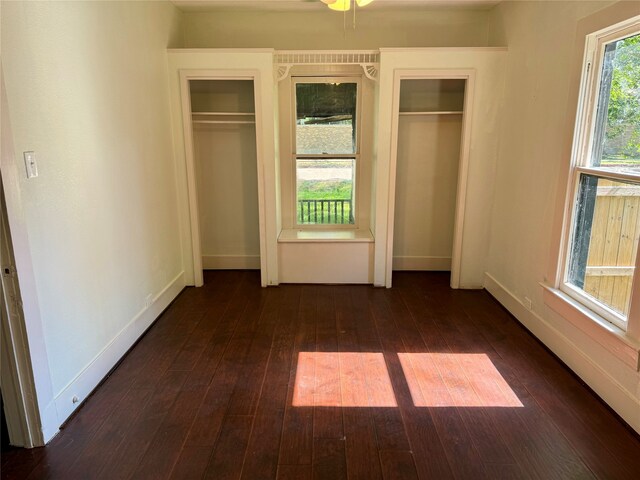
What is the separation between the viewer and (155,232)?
11.2 feet

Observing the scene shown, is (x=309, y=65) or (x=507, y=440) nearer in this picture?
(x=507, y=440)

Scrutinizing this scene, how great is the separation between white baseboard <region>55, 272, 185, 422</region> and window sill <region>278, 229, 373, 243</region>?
3.93 feet

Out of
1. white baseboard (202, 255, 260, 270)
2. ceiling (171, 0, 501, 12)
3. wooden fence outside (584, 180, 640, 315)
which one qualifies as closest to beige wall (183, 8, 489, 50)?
ceiling (171, 0, 501, 12)

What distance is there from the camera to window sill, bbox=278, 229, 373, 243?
414 centimetres

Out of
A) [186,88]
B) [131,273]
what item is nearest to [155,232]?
[131,273]

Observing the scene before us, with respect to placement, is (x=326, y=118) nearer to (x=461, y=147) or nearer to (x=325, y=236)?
(x=325, y=236)

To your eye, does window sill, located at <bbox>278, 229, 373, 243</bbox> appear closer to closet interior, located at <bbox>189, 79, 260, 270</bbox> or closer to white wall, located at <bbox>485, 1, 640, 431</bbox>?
closet interior, located at <bbox>189, 79, 260, 270</bbox>

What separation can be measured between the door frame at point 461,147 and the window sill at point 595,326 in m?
1.18

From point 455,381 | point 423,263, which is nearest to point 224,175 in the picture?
point 423,263

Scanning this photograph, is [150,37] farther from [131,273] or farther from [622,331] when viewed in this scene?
[622,331]

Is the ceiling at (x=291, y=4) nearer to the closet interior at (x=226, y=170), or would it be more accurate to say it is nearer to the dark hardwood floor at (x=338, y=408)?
the closet interior at (x=226, y=170)

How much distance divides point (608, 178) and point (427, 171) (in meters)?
2.14

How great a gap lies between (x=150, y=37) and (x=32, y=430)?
2.77m

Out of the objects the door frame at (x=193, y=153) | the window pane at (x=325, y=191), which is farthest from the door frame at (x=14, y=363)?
the window pane at (x=325, y=191)
